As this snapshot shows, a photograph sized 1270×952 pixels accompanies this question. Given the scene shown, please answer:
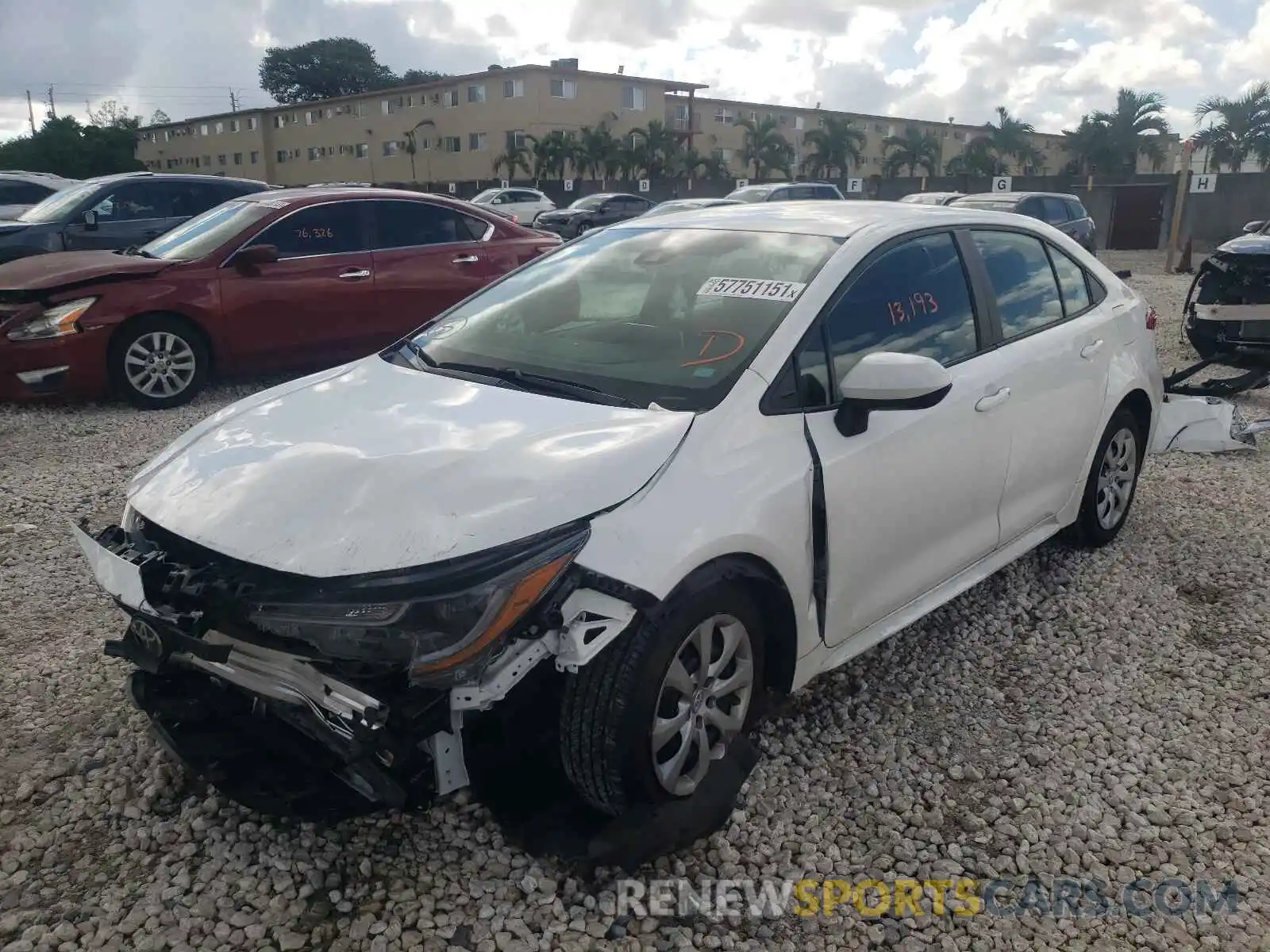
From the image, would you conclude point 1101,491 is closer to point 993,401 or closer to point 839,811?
point 993,401

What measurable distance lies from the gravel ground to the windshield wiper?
46.8 inches

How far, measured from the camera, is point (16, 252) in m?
9.50

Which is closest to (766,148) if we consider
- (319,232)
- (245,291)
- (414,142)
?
(414,142)

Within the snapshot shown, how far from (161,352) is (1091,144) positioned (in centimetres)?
4792

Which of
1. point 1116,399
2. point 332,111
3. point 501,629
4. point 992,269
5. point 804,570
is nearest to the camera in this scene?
point 501,629

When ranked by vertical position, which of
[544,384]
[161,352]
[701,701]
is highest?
[544,384]

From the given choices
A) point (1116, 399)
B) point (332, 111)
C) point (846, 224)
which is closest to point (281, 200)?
point (846, 224)

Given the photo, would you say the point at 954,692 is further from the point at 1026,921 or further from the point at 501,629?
the point at 501,629

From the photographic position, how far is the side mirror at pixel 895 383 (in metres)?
2.72

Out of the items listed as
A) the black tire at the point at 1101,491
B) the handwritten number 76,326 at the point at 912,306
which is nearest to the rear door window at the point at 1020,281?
the handwritten number 76,326 at the point at 912,306

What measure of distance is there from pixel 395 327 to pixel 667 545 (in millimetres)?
6091

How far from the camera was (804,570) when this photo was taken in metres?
2.74

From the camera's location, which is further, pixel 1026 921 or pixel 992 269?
pixel 992 269

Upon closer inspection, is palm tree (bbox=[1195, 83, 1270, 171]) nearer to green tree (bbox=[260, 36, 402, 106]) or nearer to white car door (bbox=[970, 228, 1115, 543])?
white car door (bbox=[970, 228, 1115, 543])
